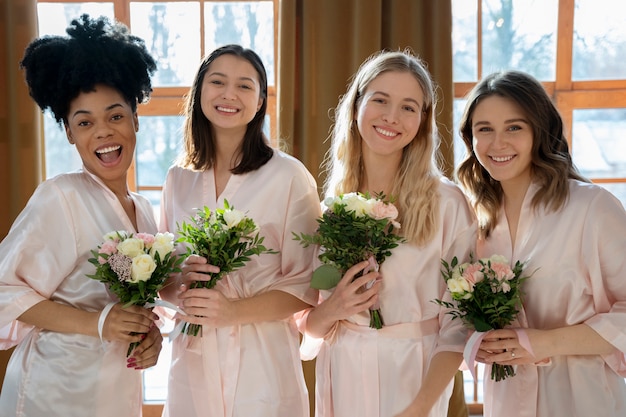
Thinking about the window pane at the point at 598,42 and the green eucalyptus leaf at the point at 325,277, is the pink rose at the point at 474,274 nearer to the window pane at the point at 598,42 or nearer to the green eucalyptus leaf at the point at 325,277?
the green eucalyptus leaf at the point at 325,277

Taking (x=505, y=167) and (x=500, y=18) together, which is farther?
(x=500, y=18)

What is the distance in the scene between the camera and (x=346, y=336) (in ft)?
8.55

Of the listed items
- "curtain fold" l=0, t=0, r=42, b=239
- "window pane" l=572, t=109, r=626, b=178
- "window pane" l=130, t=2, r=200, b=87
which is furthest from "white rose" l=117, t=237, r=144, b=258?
"window pane" l=572, t=109, r=626, b=178

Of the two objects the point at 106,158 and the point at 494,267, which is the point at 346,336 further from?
the point at 106,158

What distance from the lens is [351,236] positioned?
236cm

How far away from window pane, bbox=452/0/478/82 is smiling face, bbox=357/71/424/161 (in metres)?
2.07

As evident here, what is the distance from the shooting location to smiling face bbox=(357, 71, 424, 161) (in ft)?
8.50

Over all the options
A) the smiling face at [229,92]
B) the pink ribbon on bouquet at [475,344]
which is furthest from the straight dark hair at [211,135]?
the pink ribbon on bouquet at [475,344]

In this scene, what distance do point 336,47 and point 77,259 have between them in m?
2.36

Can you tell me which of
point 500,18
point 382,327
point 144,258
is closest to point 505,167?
point 382,327

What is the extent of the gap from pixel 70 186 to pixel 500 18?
10.6ft

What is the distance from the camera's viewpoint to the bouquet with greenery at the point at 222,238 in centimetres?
228

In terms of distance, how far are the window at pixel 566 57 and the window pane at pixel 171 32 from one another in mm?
1780

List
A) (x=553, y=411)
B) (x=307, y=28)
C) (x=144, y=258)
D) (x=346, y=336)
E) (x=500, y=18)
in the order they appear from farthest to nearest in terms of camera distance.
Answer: (x=500, y=18) < (x=307, y=28) < (x=346, y=336) < (x=553, y=411) < (x=144, y=258)
